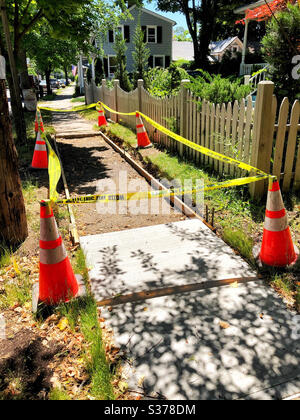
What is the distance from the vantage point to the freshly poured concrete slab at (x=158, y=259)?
3.81 m

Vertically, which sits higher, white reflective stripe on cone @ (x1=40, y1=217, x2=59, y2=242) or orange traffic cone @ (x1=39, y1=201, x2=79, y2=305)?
white reflective stripe on cone @ (x1=40, y1=217, x2=59, y2=242)

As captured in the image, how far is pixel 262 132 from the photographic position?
5.31m

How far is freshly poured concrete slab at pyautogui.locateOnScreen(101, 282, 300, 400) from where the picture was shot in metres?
2.52

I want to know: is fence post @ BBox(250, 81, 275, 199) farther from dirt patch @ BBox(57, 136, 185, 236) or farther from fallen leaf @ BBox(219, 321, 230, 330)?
fallen leaf @ BBox(219, 321, 230, 330)

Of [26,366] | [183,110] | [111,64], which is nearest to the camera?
[26,366]

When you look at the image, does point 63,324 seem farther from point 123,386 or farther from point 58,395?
point 123,386

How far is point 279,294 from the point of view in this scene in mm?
3561

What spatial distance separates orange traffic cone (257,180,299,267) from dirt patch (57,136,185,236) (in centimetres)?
197

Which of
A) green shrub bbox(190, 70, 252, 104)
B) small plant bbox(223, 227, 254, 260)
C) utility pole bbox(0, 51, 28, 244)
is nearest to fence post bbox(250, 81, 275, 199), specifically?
small plant bbox(223, 227, 254, 260)

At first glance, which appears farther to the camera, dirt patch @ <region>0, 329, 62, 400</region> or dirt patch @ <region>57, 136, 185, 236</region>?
dirt patch @ <region>57, 136, 185, 236</region>

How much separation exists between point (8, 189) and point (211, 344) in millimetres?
3149

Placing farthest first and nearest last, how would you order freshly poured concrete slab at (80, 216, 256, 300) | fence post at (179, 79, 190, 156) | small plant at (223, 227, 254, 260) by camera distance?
1. fence post at (179, 79, 190, 156)
2. small plant at (223, 227, 254, 260)
3. freshly poured concrete slab at (80, 216, 256, 300)

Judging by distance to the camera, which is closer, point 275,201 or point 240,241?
point 275,201

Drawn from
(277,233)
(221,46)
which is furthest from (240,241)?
(221,46)
